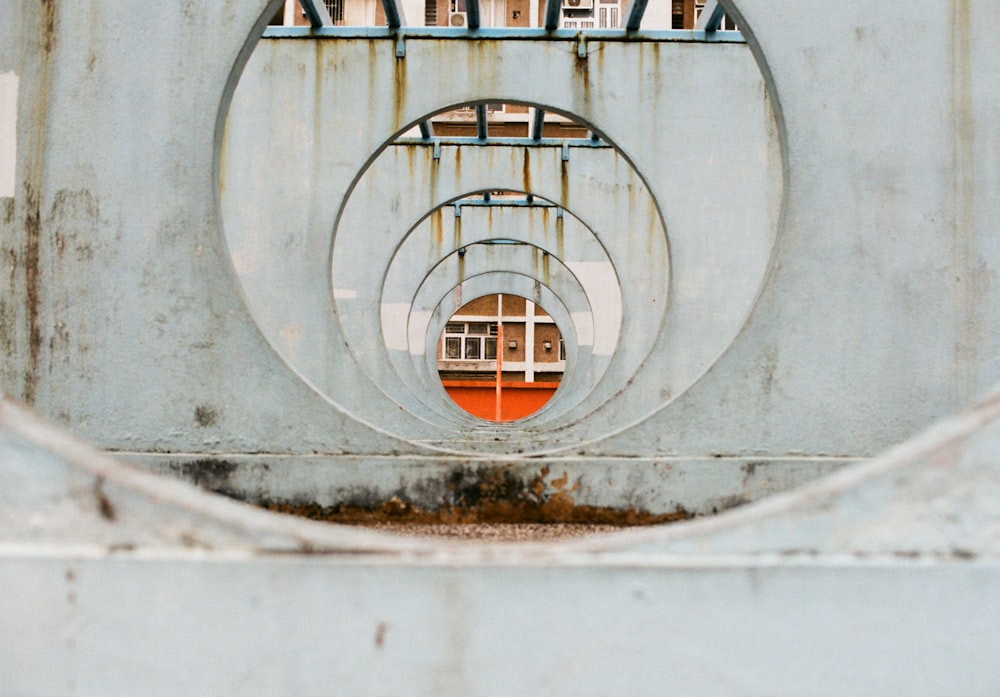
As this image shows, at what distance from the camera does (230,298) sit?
5.91 meters

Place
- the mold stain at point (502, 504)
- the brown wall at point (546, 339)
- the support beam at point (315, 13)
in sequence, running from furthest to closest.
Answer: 1. the brown wall at point (546, 339)
2. the support beam at point (315, 13)
3. the mold stain at point (502, 504)

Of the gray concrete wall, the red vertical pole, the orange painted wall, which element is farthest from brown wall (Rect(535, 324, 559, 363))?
the gray concrete wall

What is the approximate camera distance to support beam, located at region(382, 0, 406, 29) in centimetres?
1107

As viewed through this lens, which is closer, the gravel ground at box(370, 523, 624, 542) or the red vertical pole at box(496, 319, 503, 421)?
the gravel ground at box(370, 523, 624, 542)

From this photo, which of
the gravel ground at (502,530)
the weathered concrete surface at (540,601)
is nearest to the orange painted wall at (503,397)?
the gravel ground at (502,530)

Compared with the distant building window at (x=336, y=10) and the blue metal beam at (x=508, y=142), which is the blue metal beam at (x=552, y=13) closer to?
the blue metal beam at (x=508, y=142)

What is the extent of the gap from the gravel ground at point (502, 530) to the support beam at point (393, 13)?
6.19m

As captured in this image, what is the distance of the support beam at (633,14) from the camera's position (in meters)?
10.9

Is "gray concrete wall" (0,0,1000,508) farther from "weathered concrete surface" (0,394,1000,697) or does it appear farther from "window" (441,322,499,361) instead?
"window" (441,322,499,361)

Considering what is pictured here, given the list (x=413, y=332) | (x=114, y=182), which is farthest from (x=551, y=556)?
(x=413, y=332)

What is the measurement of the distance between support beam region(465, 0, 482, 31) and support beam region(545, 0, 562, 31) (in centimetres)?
75

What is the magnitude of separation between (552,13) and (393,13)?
5.68 feet

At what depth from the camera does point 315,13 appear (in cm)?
1142

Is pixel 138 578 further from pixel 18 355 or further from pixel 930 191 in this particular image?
pixel 930 191
